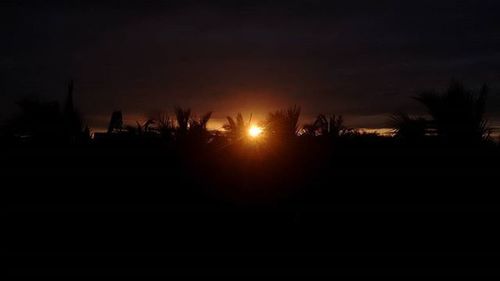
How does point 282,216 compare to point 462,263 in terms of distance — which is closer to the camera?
point 462,263

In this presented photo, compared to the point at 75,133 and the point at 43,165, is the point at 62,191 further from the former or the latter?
the point at 75,133

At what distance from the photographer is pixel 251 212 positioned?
6934 mm

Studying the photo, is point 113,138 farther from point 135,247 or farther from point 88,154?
point 135,247

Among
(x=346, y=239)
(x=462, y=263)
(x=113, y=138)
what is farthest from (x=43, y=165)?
(x=462, y=263)

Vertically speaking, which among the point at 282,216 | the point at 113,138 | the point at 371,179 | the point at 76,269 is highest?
the point at 113,138

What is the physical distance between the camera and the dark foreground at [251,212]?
6066mm

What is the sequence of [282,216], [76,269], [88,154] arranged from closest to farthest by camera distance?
[76,269]
[282,216]
[88,154]

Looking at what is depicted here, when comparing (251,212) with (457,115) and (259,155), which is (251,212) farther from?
(457,115)

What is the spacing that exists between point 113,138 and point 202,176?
2.21 m

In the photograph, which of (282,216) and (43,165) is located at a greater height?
(43,165)

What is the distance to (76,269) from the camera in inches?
228

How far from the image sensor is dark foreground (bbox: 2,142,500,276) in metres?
6.07

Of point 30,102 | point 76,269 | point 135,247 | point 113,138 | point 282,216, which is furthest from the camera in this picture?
point 30,102

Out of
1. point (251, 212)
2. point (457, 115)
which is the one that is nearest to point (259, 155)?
point (251, 212)
